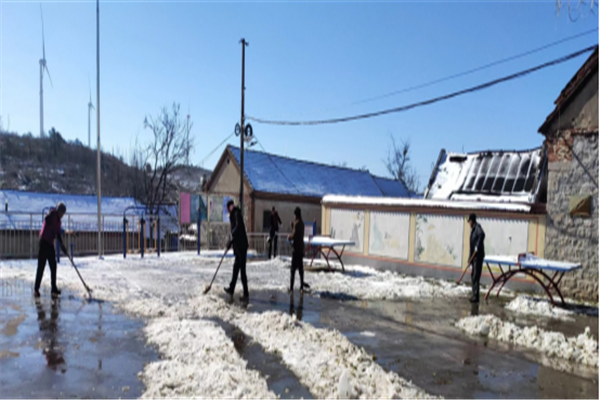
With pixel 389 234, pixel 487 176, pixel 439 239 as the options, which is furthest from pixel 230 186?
pixel 439 239

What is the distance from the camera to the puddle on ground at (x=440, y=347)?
18.7ft

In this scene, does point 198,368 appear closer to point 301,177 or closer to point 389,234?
point 389,234

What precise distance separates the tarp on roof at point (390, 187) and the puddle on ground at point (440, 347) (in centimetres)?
2790

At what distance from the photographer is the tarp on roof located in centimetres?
3900

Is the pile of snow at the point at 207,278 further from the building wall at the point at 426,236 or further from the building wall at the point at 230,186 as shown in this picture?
the building wall at the point at 230,186

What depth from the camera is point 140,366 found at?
19.0ft

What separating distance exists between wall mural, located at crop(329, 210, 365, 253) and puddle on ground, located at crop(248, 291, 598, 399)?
665 cm

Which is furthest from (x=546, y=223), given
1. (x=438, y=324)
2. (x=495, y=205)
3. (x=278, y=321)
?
(x=278, y=321)

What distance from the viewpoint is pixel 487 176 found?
19.1m

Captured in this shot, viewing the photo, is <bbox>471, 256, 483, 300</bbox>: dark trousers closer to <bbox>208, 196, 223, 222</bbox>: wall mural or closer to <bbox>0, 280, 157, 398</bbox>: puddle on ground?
<bbox>0, 280, 157, 398</bbox>: puddle on ground

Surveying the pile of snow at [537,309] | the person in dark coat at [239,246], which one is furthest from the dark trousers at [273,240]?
the pile of snow at [537,309]

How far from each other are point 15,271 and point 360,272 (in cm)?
1140

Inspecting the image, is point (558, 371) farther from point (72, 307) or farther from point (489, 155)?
point (489, 155)

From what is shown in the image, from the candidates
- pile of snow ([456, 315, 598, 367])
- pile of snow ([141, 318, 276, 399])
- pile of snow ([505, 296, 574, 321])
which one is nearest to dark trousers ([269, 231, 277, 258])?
pile of snow ([505, 296, 574, 321])
